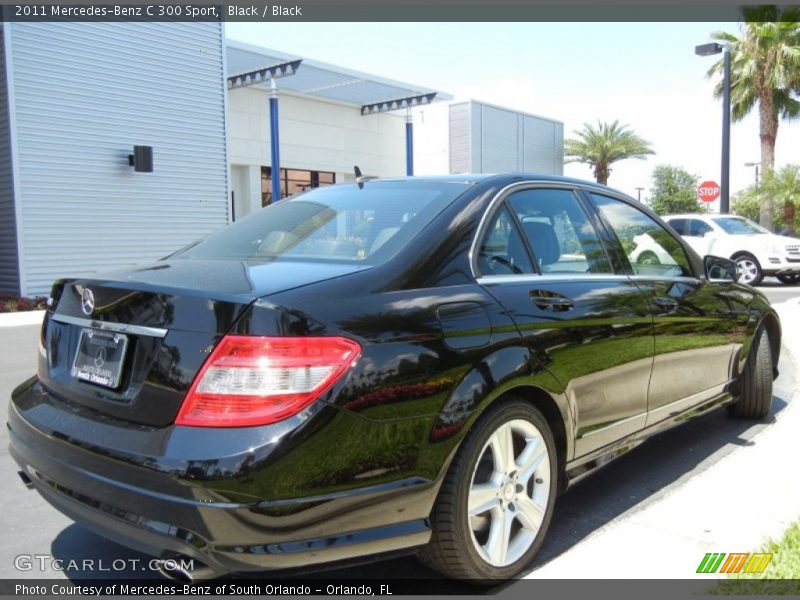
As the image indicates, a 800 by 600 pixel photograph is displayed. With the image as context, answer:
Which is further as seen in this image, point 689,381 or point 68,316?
point 689,381

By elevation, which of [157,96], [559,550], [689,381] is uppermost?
[157,96]

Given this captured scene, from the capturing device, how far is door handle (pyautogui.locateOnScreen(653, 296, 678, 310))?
3.94 metres

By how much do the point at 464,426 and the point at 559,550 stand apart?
1.11 meters

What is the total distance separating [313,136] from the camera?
94.7 ft

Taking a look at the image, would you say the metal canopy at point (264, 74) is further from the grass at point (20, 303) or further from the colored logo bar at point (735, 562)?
the colored logo bar at point (735, 562)

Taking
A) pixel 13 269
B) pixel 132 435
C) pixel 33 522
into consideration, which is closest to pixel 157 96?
pixel 13 269

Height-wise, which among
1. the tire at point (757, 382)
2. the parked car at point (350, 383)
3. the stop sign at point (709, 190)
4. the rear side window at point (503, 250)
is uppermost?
the stop sign at point (709, 190)

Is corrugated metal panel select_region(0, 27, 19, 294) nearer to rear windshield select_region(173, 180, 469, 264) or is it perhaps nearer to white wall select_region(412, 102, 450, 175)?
rear windshield select_region(173, 180, 469, 264)

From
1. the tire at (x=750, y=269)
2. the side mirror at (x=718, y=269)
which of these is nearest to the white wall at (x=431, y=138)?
the tire at (x=750, y=269)

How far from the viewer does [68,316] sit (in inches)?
111

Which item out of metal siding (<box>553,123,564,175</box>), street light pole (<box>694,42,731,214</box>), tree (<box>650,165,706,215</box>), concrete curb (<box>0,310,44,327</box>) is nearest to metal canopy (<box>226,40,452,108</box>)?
concrete curb (<box>0,310,44,327</box>)

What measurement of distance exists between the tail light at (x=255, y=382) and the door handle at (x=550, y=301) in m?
1.17

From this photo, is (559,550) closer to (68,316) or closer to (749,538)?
(749,538)

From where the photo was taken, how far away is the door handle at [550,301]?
312cm
